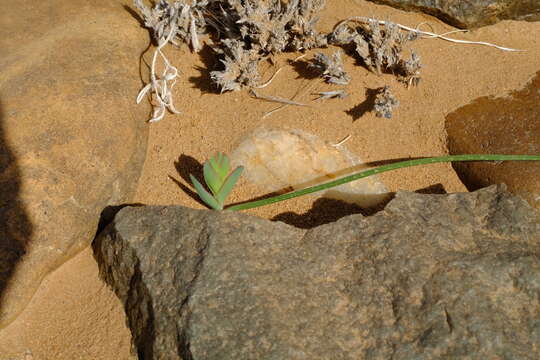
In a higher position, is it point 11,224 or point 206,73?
point 206,73

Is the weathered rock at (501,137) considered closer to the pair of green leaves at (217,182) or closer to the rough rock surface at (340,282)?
the rough rock surface at (340,282)

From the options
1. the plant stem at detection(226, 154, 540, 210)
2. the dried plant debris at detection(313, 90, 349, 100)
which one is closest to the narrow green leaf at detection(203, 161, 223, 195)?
the plant stem at detection(226, 154, 540, 210)

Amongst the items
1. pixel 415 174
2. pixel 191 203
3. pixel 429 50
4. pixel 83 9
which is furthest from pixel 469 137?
pixel 83 9

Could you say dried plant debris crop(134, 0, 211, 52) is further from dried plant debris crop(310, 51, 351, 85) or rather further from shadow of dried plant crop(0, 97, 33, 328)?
shadow of dried plant crop(0, 97, 33, 328)

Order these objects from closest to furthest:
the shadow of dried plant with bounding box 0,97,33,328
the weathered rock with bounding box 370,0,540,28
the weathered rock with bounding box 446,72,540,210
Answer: the shadow of dried plant with bounding box 0,97,33,328, the weathered rock with bounding box 446,72,540,210, the weathered rock with bounding box 370,0,540,28

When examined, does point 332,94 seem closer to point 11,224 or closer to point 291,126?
point 291,126

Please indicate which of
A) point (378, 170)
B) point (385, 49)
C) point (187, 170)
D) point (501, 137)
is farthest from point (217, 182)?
point (501, 137)
